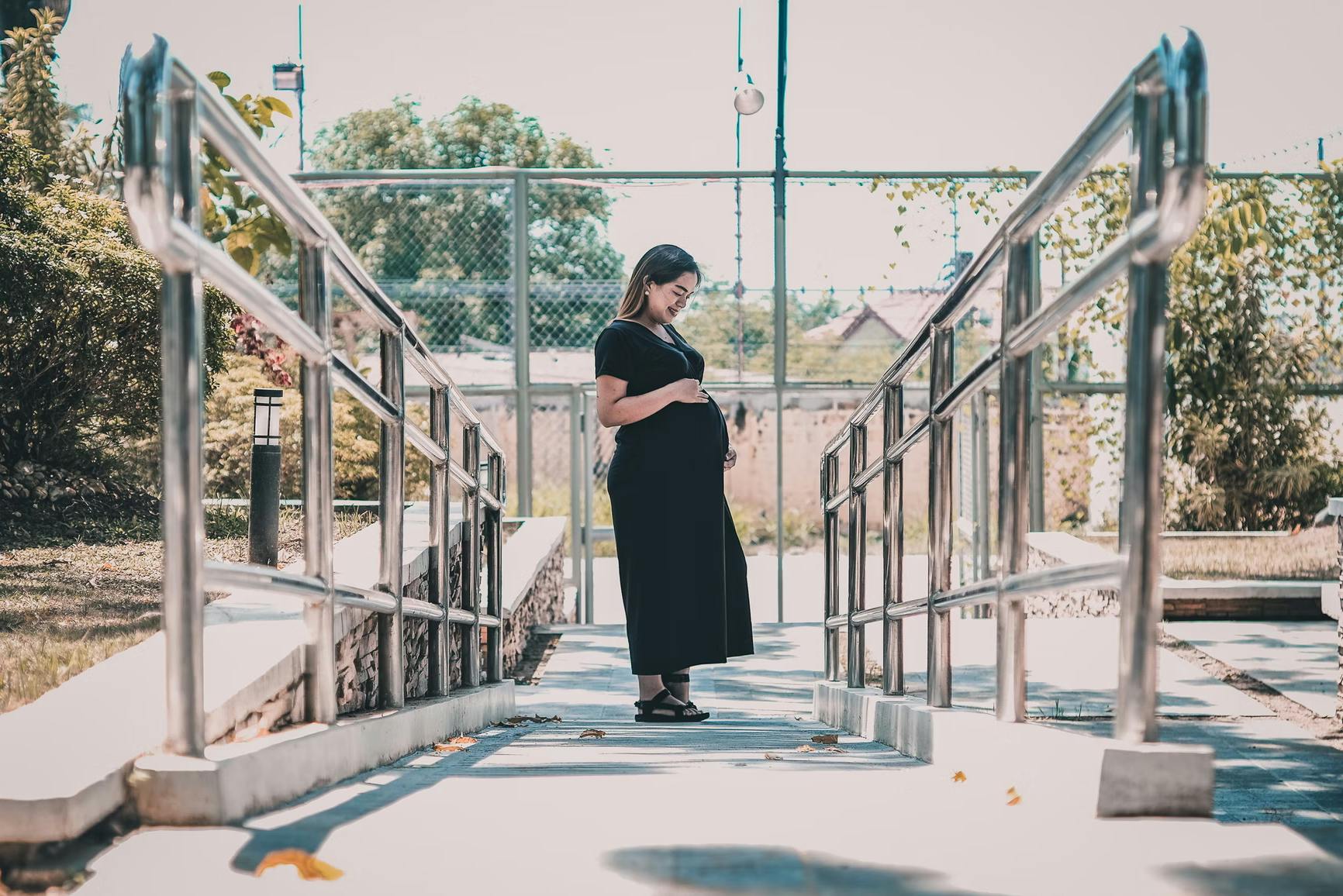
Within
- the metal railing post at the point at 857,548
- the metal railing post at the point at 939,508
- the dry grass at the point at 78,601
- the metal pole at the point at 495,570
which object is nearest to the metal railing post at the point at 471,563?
the metal pole at the point at 495,570

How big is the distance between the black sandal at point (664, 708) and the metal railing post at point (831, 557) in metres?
0.99

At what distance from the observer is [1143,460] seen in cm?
181

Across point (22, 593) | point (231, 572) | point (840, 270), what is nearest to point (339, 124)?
point (840, 270)

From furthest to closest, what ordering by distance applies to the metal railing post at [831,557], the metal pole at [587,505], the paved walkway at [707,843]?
1. the metal pole at [587,505]
2. the metal railing post at [831,557]
3. the paved walkway at [707,843]

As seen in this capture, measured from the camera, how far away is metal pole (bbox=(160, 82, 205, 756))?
1772 mm

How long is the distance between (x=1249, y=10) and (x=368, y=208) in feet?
33.9

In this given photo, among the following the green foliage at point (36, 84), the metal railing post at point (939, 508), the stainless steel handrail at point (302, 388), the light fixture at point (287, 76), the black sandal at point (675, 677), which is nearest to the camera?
the stainless steel handrail at point (302, 388)

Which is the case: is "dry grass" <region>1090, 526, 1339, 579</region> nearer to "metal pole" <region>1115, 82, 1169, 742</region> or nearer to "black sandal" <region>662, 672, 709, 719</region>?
"black sandal" <region>662, 672, 709, 719</region>

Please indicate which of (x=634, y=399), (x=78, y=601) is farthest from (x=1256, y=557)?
(x=78, y=601)

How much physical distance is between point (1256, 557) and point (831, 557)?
4.19 meters

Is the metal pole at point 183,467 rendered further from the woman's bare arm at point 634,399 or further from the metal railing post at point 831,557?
the metal railing post at point 831,557

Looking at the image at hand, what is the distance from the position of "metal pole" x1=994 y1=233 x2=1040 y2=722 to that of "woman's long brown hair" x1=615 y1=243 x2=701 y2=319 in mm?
1807

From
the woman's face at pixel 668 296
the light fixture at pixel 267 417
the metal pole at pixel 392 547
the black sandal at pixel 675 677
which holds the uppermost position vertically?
the woman's face at pixel 668 296

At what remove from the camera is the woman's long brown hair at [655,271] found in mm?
4180
